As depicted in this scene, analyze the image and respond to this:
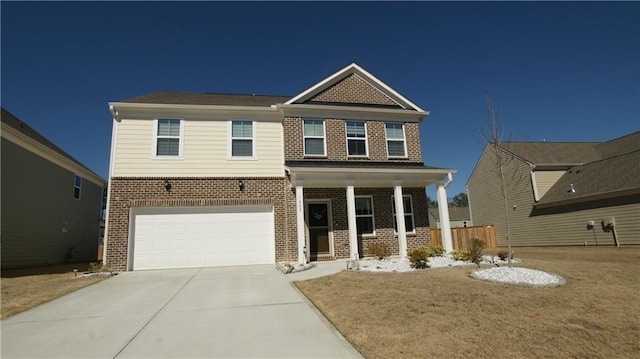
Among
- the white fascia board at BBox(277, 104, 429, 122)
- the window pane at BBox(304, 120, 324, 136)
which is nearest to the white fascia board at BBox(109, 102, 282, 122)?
the white fascia board at BBox(277, 104, 429, 122)

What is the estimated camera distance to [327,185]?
43.0 ft

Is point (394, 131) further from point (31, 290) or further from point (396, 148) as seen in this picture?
point (31, 290)

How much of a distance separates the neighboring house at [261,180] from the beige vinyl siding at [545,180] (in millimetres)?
13147

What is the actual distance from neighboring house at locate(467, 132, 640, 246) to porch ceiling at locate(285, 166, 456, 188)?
5235mm

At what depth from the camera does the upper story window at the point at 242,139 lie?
1340 centimetres

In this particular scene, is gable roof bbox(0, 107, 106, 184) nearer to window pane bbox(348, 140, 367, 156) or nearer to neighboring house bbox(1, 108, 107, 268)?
neighboring house bbox(1, 108, 107, 268)

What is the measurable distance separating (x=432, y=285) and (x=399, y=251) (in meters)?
6.08

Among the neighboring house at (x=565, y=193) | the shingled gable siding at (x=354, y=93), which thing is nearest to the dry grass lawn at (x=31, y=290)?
the shingled gable siding at (x=354, y=93)

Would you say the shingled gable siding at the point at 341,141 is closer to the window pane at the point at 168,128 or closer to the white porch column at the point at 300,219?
the white porch column at the point at 300,219

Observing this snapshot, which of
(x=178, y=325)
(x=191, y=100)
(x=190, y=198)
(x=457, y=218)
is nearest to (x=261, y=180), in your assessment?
(x=190, y=198)

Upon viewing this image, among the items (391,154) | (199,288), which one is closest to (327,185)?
(391,154)

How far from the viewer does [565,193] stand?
822 inches

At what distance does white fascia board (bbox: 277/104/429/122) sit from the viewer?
45.0 ft

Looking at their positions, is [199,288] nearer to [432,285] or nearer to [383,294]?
[383,294]
